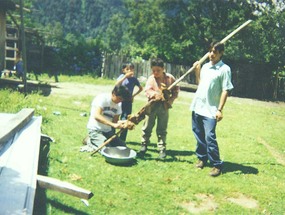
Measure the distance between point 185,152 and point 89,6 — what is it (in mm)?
164948

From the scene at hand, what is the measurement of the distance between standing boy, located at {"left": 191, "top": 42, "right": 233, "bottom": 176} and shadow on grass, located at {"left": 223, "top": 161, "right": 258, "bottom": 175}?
515 mm

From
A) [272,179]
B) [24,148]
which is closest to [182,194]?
[272,179]

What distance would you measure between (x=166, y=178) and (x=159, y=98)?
154 centimetres

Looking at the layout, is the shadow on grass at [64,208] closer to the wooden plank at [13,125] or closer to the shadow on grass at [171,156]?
the wooden plank at [13,125]

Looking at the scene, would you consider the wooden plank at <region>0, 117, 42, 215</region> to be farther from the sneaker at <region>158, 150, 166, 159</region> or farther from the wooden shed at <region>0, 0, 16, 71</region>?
the wooden shed at <region>0, 0, 16, 71</region>

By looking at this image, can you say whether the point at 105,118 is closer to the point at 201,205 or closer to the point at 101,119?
the point at 101,119

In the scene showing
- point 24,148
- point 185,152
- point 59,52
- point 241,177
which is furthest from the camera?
point 59,52

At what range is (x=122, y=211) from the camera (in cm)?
463

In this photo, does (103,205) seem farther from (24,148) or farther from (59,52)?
(59,52)

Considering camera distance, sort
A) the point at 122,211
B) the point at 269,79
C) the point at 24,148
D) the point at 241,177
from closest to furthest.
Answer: the point at 122,211
the point at 24,148
the point at 241,177
the point at 269,79

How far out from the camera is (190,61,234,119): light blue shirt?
5977mm

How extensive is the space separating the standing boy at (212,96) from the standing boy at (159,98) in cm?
66

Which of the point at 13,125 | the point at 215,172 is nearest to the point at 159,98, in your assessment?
the point at 215,172

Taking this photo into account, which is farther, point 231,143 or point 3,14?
point 3,14
